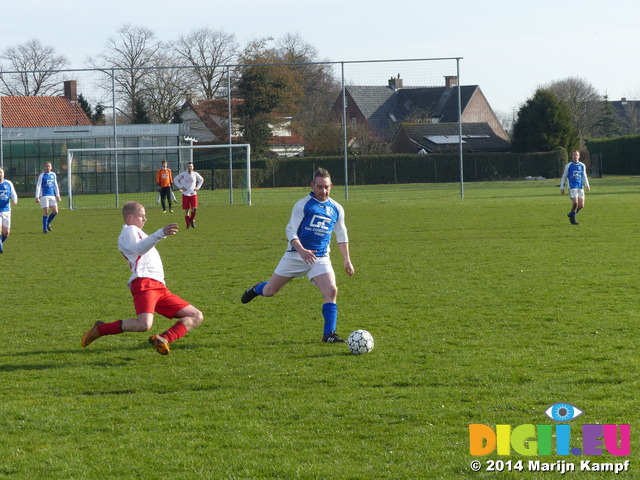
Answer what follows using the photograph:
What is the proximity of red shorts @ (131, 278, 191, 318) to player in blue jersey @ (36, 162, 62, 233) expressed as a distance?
15877 millimetres

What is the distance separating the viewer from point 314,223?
27.3 feet

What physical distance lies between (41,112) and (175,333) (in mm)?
41619

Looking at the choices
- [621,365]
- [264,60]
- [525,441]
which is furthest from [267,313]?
[264,60]

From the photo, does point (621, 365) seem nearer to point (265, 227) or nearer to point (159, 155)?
point (265, 227)

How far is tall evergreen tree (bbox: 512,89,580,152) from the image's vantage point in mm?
62312

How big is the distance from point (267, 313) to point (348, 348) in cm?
226

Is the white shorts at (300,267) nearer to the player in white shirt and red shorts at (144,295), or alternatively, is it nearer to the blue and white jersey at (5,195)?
the player in white shirt and red shorts at (144,295)

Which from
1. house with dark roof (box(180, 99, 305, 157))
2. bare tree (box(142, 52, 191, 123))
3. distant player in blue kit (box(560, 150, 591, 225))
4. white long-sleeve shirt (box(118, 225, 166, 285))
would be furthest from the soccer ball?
house with dark roof (box(180, 99, 305, 157))

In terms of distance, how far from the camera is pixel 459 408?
5.71m

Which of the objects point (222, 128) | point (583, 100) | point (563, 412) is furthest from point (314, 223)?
point (583, 100)

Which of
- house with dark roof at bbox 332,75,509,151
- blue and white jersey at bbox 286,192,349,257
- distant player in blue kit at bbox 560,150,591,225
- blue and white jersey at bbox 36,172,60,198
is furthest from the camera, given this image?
house with dark roof at bbox 332,75,509,151

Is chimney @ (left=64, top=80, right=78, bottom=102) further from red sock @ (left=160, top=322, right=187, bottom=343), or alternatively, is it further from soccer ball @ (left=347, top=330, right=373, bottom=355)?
soccer ball @ (left=347, top=330, right=373, bottom=355)

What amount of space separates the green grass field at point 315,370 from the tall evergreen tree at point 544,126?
4923 centimetres

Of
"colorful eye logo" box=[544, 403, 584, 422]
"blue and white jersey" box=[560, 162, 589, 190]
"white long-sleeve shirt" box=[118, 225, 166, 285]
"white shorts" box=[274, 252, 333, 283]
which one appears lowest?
"colorful eye logo" box=[544, 403, 584, 422]
